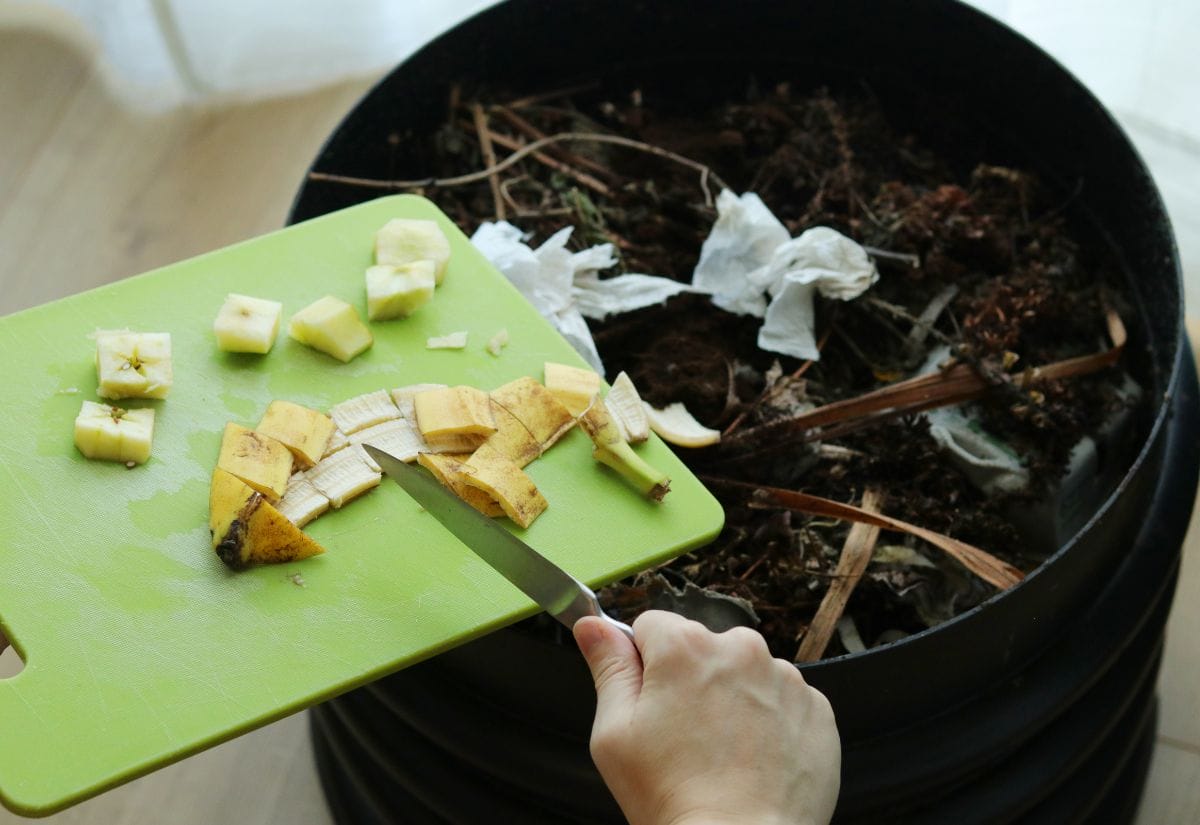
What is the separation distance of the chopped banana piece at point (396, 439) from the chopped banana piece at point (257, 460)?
76mm

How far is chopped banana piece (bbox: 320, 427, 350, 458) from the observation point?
120 cm

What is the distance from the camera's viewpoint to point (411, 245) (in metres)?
1.38

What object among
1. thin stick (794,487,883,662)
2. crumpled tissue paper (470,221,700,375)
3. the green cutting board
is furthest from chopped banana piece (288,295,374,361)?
thin stick (794,487,883,662)

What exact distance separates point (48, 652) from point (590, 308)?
2.31 feet

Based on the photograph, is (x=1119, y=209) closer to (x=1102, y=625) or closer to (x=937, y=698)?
(x=1102, y=625)

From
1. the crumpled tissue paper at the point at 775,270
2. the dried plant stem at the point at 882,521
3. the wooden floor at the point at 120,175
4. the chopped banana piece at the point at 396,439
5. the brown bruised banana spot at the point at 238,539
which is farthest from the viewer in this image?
the wooden floor at the point at 120,175

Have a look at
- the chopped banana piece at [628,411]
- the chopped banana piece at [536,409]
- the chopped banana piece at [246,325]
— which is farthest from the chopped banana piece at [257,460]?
the chopped banana piece at [628,411]

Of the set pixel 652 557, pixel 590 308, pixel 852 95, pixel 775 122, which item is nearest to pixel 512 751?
pixel 652 557

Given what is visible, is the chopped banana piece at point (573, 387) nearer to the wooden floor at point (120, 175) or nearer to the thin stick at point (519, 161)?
the thin stick at point (519, 161)

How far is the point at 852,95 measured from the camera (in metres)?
1.83

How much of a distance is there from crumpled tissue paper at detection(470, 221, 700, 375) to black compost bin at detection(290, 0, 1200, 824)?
27 centimetres

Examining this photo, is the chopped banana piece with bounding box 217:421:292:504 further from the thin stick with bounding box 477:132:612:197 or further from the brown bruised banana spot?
the thin stick with bounding box 477:132:612:197

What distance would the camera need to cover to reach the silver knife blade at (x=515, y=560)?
3.47ft

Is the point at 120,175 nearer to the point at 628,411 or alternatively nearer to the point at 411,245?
the point at 411,245
